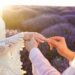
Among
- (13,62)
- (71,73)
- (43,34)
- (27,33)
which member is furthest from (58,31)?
(71,73)

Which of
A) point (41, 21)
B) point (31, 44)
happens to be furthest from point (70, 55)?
point (41, 21)

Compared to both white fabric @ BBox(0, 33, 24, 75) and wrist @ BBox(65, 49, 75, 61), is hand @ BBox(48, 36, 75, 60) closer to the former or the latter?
wrist @ BBox(65, 49, 75, 61)

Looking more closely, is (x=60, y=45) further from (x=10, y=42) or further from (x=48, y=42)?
(x=10, y=42)

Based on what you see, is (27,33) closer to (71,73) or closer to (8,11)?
(8,11)

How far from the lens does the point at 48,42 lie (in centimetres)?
126

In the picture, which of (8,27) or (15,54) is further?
(8,27)

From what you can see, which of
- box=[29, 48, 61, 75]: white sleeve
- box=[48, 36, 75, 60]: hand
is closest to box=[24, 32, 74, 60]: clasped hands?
box=[48, 36, 75, 60]: hand

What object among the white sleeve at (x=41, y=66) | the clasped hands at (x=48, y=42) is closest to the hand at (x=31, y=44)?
the clasped hands at (x=48, y=42)

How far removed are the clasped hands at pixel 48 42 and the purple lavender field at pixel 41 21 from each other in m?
0.06

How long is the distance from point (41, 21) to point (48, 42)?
0.17 m

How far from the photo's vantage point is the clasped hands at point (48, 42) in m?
1.18

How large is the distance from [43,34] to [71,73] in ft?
1.68

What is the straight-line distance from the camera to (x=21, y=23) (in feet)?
4.56

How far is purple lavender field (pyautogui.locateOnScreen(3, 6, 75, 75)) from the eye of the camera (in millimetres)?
1330
